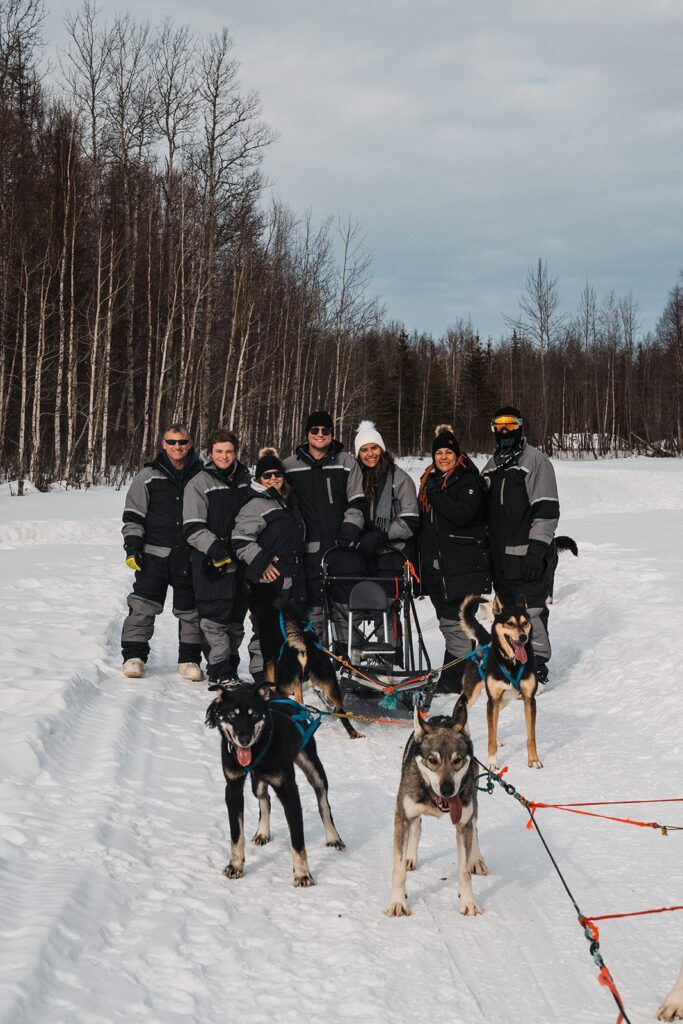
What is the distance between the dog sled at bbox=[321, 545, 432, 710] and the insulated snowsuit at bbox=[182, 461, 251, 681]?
28.9 inches

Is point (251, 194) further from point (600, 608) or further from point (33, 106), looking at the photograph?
point (600, 608)

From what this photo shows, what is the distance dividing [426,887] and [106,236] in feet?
70.0

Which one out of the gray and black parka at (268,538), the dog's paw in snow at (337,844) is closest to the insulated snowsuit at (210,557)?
the gray and black parka at (268,538)

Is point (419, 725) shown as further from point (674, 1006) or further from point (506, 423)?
point (506, 423)

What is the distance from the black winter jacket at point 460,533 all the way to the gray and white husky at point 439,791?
10.2 ft

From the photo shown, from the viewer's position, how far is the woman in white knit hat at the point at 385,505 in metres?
6.35

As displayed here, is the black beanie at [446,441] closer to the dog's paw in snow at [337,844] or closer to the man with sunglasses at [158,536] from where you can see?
the man with sunglasses at [158,536]

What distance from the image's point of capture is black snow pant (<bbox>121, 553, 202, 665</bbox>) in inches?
263

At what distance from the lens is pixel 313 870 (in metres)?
3.57

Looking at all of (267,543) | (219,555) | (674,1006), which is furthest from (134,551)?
(674,1006)

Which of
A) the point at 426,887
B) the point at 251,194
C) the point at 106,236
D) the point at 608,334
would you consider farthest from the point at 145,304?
the point at 608,334

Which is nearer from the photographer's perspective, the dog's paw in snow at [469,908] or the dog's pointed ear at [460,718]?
the dog's paw in snow at [469,908]

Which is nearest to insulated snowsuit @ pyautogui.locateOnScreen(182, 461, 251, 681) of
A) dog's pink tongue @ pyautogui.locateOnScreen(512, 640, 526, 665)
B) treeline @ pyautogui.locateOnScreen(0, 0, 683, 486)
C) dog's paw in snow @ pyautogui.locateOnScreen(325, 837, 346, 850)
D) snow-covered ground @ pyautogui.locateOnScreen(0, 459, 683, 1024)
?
snow-covered ground @ pyautogui.locateOnScreen(0, 459, 683, 1024)

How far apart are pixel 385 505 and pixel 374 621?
0.87 meters
